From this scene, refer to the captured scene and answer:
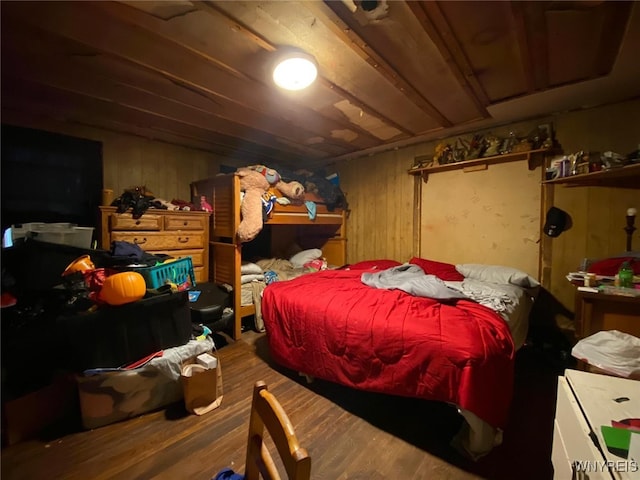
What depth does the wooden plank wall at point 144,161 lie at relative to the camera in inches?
107

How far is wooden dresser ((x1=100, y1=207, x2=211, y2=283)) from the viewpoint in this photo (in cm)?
248

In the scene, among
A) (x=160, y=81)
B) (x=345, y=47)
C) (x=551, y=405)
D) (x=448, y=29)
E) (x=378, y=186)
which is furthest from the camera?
(x=378, y=186)

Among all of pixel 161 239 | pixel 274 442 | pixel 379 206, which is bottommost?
pixel 274 442

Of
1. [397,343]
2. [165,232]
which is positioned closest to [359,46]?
[397,343]

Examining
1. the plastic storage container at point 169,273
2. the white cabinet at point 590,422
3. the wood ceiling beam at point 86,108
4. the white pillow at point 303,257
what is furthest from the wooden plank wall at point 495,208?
the plastic storage container at point 169,273

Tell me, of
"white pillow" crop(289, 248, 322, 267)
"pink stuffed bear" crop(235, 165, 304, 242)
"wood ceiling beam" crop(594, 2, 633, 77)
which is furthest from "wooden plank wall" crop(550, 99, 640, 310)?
"pink stuffed bear" crop(235, 165, 304, 242)

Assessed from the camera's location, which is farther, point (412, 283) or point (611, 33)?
point (412, 283)

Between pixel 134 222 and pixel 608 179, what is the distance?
4206 millimetres

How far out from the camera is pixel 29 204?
8.08ft

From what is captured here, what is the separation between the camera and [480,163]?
9.74 feet

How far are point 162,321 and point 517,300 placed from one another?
255 centimetres

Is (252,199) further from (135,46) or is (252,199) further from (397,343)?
(397,343)

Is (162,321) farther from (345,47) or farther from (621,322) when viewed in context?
(621,322)

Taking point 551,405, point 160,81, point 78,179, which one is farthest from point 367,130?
point 78,179
